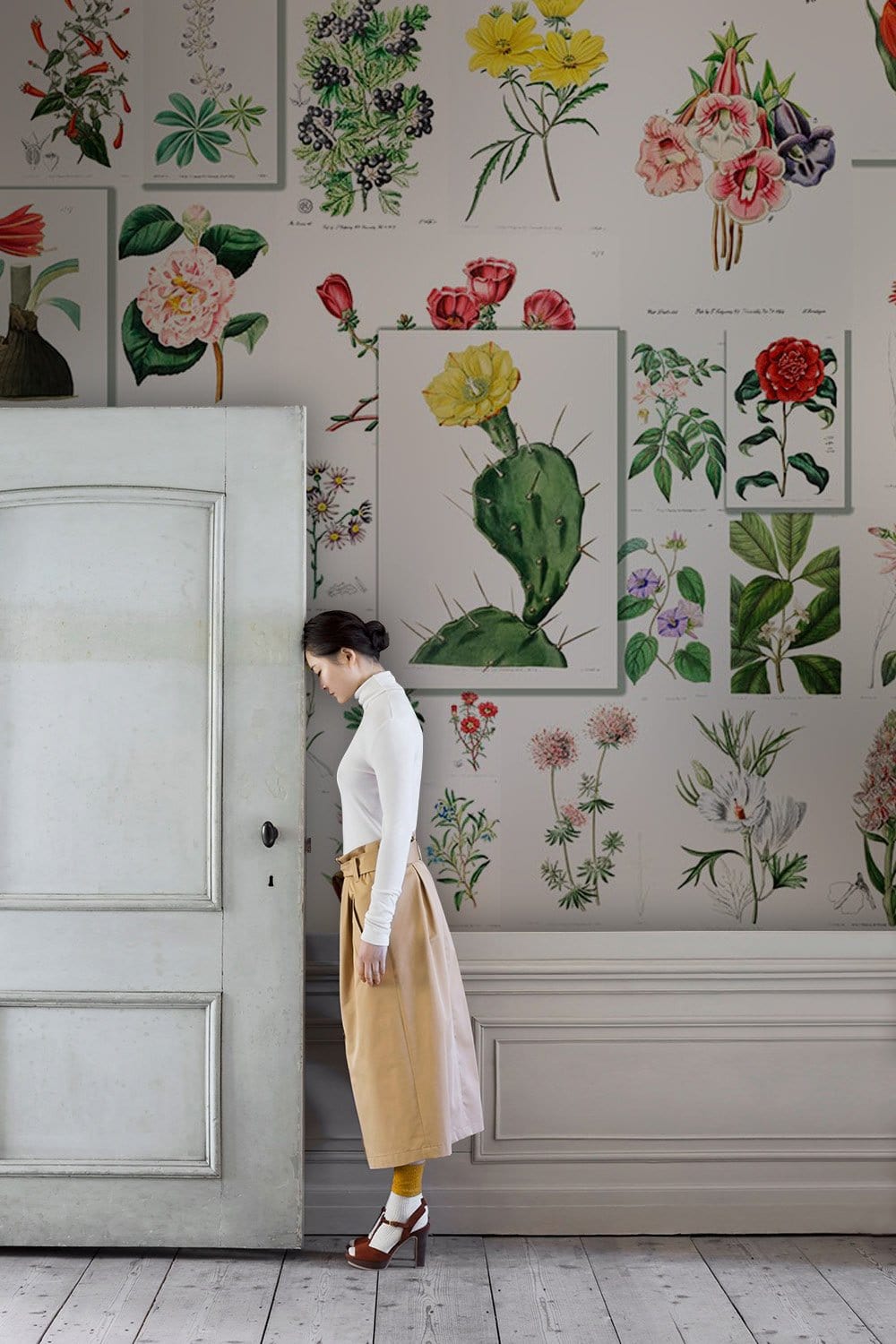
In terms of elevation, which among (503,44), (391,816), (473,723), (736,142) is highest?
(503,44)

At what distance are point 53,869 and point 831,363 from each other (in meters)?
2.28

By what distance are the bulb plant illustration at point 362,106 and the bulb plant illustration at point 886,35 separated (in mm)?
1122

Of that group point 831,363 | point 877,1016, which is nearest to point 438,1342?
point 877,1016

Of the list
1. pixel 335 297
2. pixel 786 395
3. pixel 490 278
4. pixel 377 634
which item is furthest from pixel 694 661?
pixel 335 297

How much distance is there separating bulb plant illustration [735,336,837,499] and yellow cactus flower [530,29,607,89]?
0.83m

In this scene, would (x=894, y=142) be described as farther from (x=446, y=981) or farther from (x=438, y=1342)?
(x=438, y=1342)

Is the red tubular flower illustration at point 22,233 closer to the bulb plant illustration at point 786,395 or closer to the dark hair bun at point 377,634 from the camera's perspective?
the dark hair bun at point 377,634

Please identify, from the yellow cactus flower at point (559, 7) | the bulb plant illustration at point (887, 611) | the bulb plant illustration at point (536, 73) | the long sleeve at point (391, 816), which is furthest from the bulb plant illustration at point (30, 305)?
the bulb plant illustration at point (887, 611)

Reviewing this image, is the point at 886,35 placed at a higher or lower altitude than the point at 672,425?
higher

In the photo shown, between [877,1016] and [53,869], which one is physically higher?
[53,869]

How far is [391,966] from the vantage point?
265 cm

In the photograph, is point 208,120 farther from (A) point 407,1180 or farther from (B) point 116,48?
(A) point 407,1180

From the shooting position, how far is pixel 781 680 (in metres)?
3.00

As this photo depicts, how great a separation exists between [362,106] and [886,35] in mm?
1326
